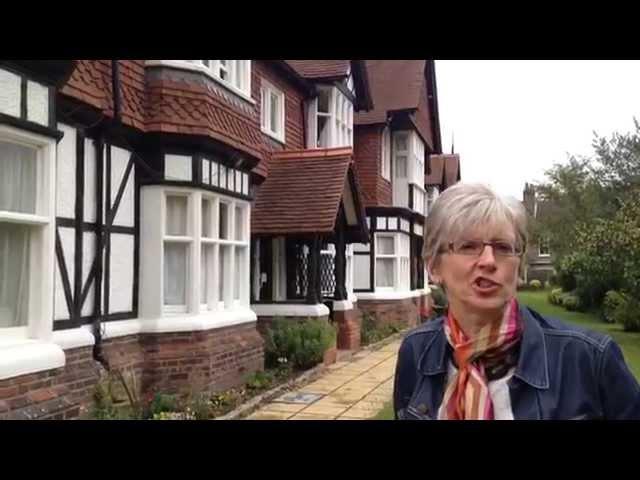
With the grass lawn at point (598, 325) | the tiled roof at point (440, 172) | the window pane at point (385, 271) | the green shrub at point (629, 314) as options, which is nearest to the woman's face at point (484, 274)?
the grass lawn at point (598, 325)

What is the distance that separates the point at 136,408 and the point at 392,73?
10.1 metres

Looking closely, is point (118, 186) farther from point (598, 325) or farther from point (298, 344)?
point (598, 325)

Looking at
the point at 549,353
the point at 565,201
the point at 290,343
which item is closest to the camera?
the point at 549,353

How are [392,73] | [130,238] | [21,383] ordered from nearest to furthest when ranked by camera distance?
[21,383] < [130,238] < [392,73]

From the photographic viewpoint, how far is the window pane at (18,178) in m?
3.58

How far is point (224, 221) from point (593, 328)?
12.8ft

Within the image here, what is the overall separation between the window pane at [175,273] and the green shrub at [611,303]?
903 centimetres

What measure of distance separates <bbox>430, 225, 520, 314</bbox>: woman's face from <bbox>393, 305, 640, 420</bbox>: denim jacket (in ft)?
0.25

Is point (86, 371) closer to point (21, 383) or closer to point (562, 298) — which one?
point (21, 383)

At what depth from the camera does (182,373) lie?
5.45 m

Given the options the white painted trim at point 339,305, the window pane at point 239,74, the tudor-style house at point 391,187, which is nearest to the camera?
the window pane at point 239,74

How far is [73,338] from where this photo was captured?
443 centimetres

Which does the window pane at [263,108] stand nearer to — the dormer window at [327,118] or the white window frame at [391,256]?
the dormer window at [327,118]
